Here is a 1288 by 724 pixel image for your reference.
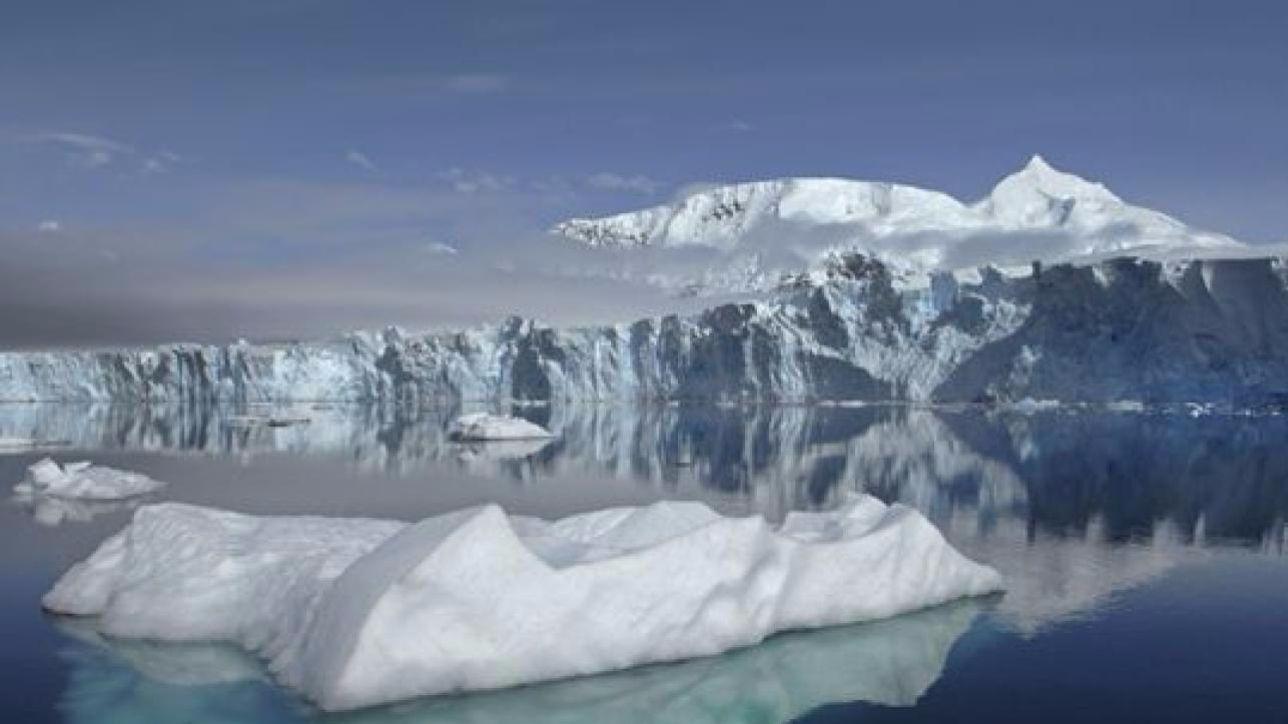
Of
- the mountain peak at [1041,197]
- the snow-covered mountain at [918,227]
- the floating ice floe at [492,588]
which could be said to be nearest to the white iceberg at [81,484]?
the floating ice floe at [492,588]

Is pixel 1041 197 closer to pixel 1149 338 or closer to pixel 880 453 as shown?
pixel 1149 338

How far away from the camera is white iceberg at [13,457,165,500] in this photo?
89.6ft

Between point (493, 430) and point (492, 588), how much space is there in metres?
37.4

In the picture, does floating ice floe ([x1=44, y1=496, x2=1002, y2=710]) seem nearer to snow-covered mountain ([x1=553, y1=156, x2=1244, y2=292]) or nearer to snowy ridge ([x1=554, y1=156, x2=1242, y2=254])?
snow-covered mountain ([x1=553, y1=156, x2=1244, y2=292])

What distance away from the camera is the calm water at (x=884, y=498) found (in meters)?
11.7

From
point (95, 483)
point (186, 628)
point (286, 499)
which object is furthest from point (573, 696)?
point (95, 483)

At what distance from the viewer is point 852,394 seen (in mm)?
77125

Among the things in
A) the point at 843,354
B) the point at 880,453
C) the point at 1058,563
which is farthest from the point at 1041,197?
the point at 1058,563

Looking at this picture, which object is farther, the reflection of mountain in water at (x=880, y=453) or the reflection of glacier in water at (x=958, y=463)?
the reflection of mountain in water at (x=880, y=453)

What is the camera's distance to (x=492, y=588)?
38.4 feet

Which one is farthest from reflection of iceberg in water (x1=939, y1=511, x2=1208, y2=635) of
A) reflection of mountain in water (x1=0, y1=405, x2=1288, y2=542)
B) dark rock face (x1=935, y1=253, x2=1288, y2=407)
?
dark rock face (x1=935, y1=253, x2=1288, y2=407)

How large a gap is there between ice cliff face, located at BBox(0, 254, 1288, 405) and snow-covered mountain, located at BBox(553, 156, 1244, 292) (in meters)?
18.4

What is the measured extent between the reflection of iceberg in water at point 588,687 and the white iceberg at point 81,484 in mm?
14387

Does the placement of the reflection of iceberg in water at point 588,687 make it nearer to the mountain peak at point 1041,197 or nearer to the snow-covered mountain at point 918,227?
the snow-covered mountain at point 918,227
